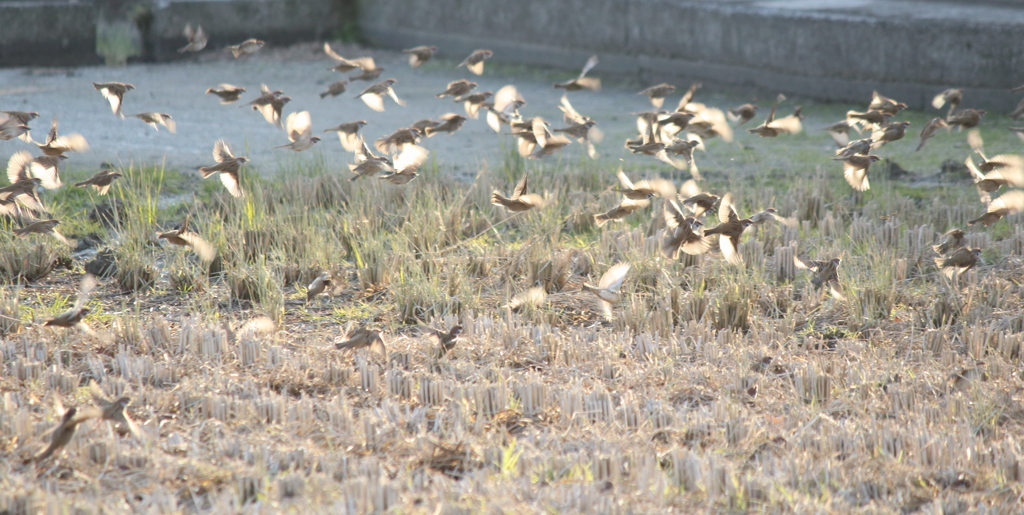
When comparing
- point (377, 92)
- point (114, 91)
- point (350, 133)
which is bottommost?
point (350, 133)

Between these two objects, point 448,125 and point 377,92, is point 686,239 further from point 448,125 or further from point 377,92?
point 377,92

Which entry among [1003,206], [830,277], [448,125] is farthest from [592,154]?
[1003,206]

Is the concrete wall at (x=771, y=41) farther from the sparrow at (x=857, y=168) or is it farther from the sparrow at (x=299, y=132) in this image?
the sparrow at (x=299, y=132)

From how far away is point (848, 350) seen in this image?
314cm

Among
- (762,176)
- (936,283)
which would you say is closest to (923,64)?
(762,176)

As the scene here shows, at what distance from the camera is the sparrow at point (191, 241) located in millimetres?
3635

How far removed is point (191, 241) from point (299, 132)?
0.91 metres

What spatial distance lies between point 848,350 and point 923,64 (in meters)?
4.98

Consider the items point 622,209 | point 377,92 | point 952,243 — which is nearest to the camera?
point 952,243

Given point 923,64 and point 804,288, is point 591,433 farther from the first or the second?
point 923,64

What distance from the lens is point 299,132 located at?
4.47 metres

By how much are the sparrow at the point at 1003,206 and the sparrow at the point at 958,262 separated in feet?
0.37

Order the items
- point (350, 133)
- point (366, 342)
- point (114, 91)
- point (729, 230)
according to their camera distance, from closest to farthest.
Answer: point (366, 342) → point (729, 230) → point (114, 91) → point (350, 133)

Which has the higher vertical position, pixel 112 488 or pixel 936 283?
pixel 112 488
